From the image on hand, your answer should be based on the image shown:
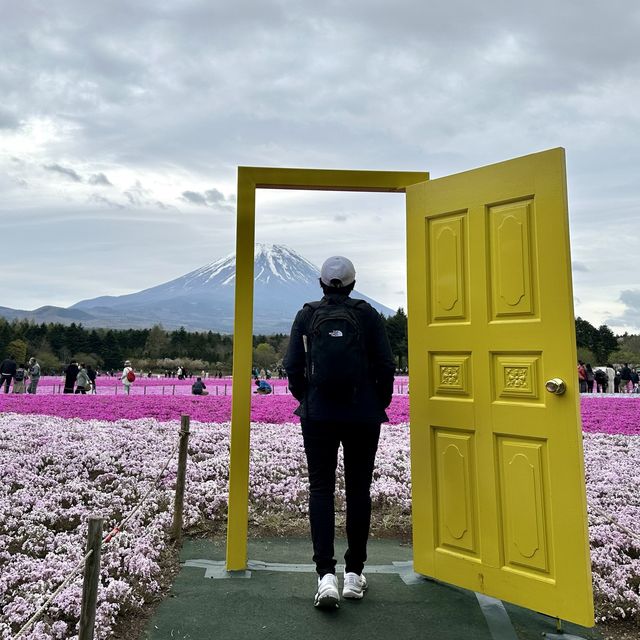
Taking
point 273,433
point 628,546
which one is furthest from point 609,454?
point 273,433

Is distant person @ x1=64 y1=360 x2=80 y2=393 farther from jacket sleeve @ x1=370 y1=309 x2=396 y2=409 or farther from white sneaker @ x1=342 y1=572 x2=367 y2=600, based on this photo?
jacket sleeve @ x1=370 y1=309 x2=396 y2=409

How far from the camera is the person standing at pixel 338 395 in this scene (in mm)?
3117

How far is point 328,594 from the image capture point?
3.24m

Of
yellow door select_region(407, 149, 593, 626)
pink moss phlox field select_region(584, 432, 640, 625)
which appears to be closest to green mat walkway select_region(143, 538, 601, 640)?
yellow door select_region(407, 149, 593, 626)

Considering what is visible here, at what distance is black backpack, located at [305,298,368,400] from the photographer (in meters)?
3.08

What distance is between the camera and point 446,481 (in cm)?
359

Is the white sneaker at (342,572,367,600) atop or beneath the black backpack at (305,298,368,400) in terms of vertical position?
beneath

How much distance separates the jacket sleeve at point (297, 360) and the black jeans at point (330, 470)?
0.21 m

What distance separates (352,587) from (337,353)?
1.55 m

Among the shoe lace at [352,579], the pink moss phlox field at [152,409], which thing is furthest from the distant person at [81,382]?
the shoe lace at [352,579]

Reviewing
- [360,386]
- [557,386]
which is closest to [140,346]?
[360,386]

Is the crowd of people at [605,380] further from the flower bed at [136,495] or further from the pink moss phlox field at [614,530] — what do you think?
the pink moss phlox field at [614,530]

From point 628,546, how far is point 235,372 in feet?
12.0

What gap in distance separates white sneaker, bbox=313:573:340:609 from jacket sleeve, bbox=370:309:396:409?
111cm
